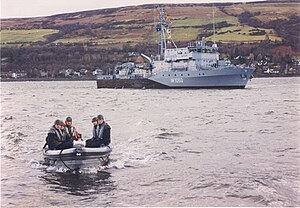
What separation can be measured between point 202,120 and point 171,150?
11280mm

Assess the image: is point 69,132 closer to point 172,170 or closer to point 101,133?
point 101,133

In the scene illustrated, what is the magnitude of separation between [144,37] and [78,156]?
143 m

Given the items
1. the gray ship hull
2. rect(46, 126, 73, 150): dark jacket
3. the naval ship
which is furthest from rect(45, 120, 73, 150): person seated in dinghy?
the gray ship hull

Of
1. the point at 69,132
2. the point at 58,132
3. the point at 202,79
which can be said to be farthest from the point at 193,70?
the point at 58,132

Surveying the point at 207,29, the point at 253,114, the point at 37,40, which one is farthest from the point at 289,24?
the point at 253,114

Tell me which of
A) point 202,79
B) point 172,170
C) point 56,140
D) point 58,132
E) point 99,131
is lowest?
point 202,79

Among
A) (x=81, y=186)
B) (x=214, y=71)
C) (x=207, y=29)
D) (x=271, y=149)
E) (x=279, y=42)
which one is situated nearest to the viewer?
(x=81, y=186)

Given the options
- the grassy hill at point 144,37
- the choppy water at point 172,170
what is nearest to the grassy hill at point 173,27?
the grassy hill at point 144,37

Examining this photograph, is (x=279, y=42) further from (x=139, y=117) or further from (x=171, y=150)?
(x=171, y=150)

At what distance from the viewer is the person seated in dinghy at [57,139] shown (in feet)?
51.6

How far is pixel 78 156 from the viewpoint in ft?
50.2

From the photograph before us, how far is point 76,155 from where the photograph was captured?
600 inches

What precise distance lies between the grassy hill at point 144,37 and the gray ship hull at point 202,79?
4677 cm

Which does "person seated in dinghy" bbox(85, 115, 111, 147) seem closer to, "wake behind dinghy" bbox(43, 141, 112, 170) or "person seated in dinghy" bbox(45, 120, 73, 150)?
"wake behind dinghy" bbox(43, 141, 112, 170)
